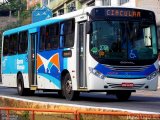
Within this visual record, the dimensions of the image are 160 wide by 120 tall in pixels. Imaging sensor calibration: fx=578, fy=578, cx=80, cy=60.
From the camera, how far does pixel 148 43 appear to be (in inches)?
781

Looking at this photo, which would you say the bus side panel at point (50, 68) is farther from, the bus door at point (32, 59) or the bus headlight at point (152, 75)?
the bus headlight at point (152, 75)

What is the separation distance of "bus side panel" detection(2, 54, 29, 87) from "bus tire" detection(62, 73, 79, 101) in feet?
15.9

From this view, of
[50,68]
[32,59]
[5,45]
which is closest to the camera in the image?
[50,68]

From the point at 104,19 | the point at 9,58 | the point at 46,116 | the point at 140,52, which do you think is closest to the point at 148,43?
the point at 140,52

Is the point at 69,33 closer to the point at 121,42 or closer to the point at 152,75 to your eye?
the point at 121,42

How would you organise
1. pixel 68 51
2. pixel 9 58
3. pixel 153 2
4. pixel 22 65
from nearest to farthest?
pixel 68 51 < pixel 22 65 < pixel 9 58 < pixel 153 2

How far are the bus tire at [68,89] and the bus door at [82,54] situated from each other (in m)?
0.88

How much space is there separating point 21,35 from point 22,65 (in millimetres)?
1550

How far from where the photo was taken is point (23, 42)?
26672 millimetres

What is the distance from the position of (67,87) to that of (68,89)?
0.27 ft

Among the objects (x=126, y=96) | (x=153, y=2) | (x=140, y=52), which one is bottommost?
(x=126, y=96)

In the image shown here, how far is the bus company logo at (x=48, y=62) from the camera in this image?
22.2m

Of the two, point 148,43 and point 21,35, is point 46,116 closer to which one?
point 148,43

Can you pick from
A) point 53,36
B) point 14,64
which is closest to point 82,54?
point 53,36
